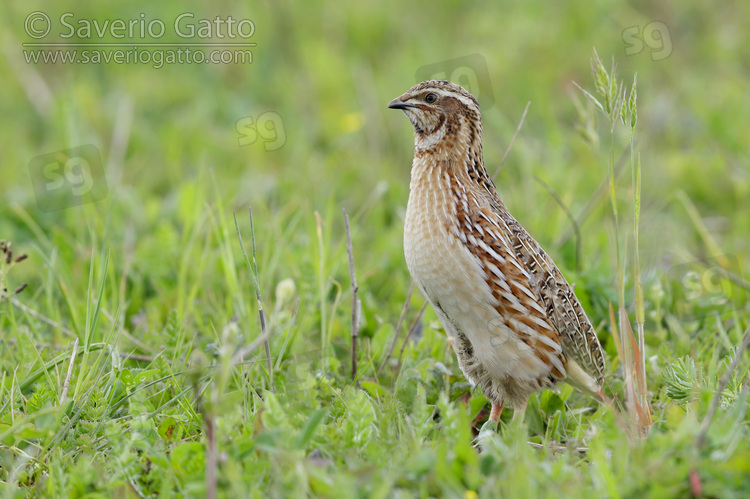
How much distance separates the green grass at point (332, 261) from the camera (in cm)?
314

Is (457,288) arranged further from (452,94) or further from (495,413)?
(452,94)

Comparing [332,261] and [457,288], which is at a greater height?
[457,288]

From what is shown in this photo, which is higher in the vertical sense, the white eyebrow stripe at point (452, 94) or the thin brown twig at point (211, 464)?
the white eyebrow stripe at point (452, 94)

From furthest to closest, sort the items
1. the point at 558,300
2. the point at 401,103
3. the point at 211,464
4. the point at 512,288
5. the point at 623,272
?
the point at 401,103 < the point at 558,300 < the point at 512,288 < the point at 623,272 < the point at 211,464

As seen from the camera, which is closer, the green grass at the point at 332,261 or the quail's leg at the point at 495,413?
the green grass at the point at 332,261

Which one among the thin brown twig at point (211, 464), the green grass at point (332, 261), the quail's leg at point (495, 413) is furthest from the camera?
the quail's leg at point (495, 413)

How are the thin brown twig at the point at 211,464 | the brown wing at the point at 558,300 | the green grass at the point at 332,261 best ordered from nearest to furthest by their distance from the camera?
the thin brown twig at the point at 211,464
the green grass at the point at 332,261
the brown wing at the point at 558,300

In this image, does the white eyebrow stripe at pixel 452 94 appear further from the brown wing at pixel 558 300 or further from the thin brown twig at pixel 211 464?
the thin brown twig at pixel 211 464

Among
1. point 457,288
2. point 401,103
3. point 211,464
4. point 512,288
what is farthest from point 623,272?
point 211,464

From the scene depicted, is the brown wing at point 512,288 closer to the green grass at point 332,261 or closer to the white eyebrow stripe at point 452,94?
the green grass at point 332,261

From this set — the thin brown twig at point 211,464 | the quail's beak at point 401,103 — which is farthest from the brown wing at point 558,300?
the thin brown twig at point 211,464

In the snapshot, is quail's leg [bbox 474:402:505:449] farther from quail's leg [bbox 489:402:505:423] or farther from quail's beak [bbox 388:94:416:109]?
quail's beak [bbox 388:94:416:109]

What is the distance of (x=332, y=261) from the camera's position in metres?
5.16

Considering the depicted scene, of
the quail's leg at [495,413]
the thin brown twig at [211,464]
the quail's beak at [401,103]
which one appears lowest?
the quail's leg at [495,413]
